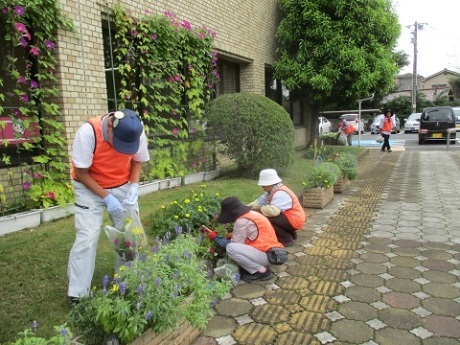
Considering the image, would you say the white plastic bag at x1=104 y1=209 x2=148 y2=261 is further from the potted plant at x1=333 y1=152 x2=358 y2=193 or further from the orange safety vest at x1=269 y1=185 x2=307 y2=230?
the potted plant at x1=333 y1=152 x2=358 y2=193

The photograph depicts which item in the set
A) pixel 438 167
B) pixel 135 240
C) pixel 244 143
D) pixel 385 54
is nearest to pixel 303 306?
pixel 135 240

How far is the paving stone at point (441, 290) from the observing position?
137 inches

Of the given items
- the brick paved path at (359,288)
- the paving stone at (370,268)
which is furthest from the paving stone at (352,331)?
the paving stone at (370,268)

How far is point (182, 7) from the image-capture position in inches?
318

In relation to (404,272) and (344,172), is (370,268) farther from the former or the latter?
(344,172)

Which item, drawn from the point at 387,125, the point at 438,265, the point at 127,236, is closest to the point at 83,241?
the point at 127,236

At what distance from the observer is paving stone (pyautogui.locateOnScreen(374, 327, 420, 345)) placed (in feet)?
9.12

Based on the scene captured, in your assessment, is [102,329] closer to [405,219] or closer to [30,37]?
[30,37]

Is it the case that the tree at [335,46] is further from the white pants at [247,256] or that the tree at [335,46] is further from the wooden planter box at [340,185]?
the white pants at [247,256]

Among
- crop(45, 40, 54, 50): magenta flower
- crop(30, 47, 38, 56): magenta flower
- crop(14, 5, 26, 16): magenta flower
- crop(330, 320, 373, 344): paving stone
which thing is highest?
crop(14, 5, 26, 16): magenta flower

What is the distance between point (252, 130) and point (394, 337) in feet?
18.1

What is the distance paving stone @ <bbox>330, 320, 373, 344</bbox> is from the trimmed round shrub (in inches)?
203

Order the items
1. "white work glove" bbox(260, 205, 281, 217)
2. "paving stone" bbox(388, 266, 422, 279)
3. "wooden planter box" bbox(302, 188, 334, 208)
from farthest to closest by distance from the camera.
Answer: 1. "wooden planter box" bbox(302, 188, 334, 208)
2. "white work glove" bbox(260, 205, 281, 217)
3. "paving stone" bbox(388, 266, 422, 279)

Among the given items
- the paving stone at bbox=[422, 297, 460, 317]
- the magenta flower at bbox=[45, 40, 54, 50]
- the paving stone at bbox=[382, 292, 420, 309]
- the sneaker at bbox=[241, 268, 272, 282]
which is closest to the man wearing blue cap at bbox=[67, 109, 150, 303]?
the sneaker at bbox=[241, 268, 272, 282]
